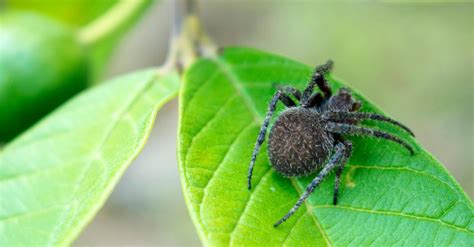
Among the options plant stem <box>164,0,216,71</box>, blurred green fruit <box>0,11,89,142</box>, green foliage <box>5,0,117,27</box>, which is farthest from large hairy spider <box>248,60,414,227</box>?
green foliage <box>5,0,117,27</box>

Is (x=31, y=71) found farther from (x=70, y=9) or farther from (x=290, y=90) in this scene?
(x=290, y=90)

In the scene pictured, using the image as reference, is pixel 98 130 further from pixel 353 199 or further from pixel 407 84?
pixel 407 84

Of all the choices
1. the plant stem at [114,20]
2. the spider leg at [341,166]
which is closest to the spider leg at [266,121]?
the spider leg at [341,166]

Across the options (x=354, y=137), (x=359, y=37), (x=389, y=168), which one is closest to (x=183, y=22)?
(x=354, y=137)

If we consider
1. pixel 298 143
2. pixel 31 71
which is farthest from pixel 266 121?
pixel 31 71

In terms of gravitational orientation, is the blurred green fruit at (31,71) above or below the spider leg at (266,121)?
below

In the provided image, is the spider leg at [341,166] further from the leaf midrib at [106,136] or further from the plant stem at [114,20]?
the plant stem at [114,20]
